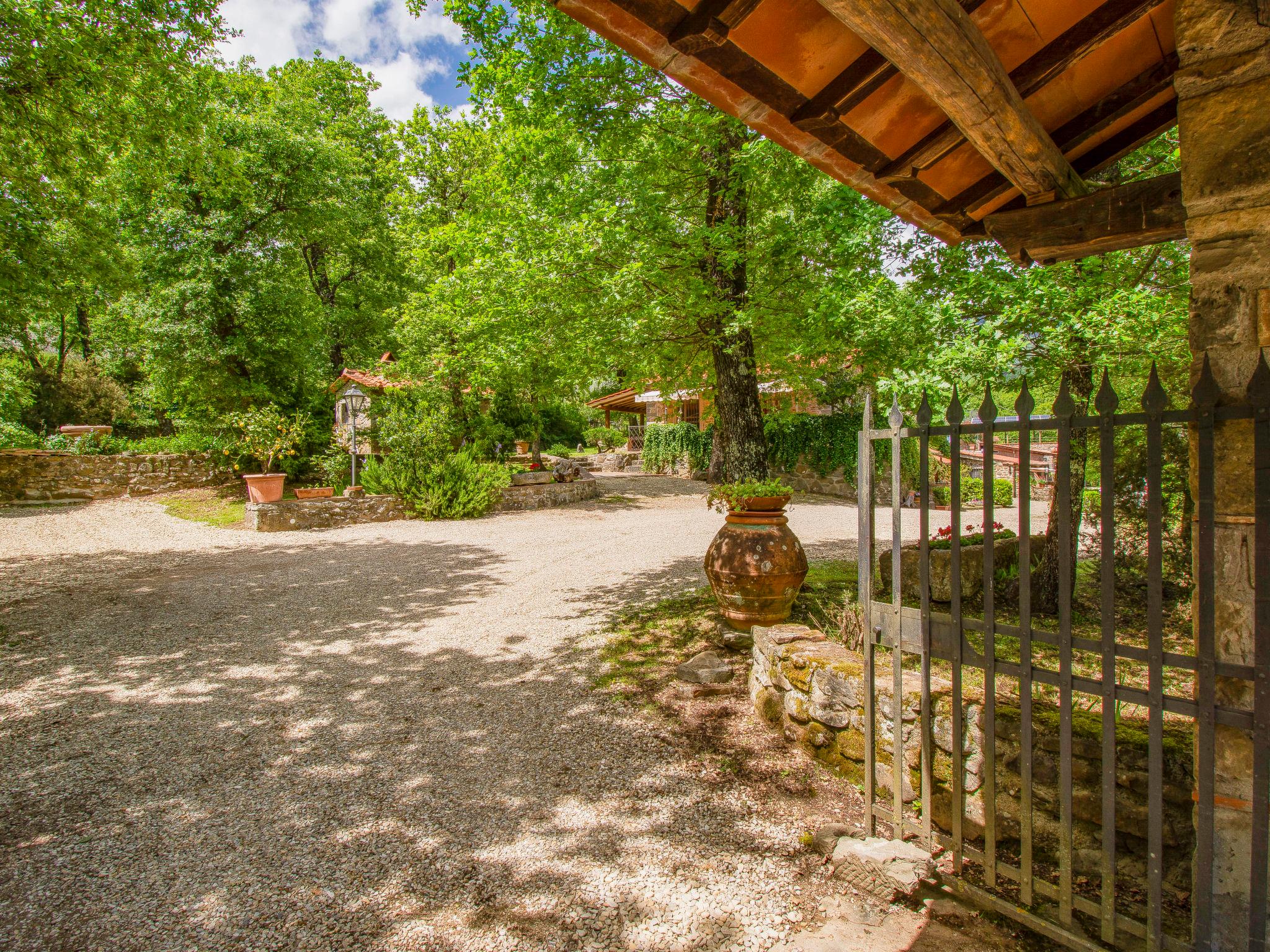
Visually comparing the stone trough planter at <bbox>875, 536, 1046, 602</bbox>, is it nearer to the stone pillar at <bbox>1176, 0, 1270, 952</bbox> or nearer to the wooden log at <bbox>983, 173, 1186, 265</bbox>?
the wooden log at <bbox>983, 173, 1186, 265</bbox>

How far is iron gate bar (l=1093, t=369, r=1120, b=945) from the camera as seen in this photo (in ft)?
6.47

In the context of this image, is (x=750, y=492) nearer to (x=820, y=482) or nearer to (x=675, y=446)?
(x=820, y=482)

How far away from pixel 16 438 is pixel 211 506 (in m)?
8.51

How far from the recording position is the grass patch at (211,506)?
13.1 meters

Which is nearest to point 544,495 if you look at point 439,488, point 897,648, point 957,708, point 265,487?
point 439,488

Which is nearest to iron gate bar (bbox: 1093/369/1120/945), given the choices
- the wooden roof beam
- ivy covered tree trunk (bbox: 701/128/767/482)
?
the wooden roof beam

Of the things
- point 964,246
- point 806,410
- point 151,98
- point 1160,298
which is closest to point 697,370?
point 964,246

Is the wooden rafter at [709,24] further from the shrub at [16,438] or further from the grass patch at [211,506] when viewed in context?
the shrub at [16,438]

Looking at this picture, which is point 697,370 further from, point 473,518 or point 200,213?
point 200,213

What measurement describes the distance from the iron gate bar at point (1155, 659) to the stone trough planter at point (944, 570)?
14.0 feet

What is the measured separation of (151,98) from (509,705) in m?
10.6

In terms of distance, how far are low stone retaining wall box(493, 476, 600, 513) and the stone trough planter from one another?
948 centimetres

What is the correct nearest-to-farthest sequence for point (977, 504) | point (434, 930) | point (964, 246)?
point (434, 930)
point (964, 246)
point (977, 504)

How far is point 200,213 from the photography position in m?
15.4
